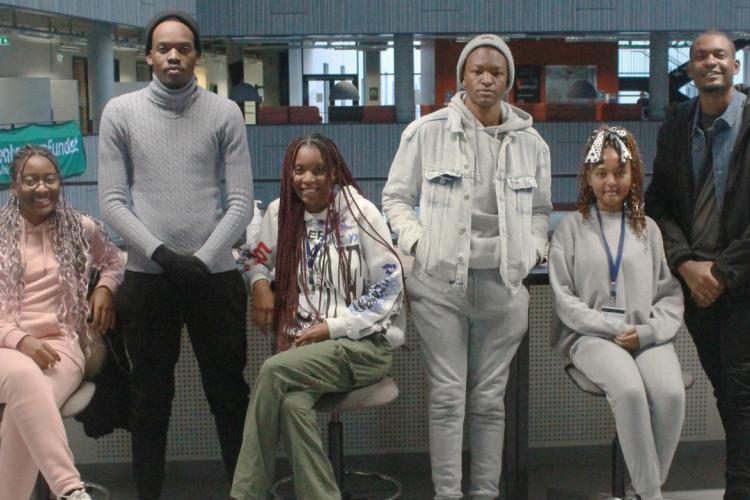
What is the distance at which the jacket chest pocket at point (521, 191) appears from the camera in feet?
10.4

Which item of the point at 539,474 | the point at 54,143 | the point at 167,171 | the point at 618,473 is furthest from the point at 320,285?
the point at 54,143

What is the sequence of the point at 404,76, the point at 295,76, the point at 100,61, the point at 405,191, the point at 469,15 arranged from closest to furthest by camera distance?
1. the point at 405,191
2. the point at 100,61
3. the point at 469,15
4. the point at 404,76
5. the point at 295,76

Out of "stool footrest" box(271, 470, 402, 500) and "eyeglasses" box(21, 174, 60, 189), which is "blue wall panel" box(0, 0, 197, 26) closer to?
"eyeglasses" box(21, 174, 60, 189)

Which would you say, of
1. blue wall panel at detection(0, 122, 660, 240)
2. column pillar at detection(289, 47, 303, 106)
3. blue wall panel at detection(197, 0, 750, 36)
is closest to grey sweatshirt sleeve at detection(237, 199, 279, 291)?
blue wall panel at detection(0, 122, 660, 240)

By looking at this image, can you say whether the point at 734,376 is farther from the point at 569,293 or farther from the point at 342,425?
the point at 342,425

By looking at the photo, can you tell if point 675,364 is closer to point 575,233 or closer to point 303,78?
point 575,233

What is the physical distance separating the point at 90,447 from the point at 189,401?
0.46 m

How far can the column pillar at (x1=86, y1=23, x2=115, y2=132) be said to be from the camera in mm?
16328

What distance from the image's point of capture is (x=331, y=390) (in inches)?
120

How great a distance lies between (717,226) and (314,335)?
1.41 m

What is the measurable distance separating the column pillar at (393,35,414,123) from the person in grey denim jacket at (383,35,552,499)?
15.3m

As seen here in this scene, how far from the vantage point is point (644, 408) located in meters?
3.08

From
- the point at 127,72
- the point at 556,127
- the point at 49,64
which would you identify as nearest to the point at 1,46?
the point at 49,64

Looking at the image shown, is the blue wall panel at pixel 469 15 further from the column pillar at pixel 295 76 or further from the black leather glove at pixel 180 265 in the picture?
the black leather glove at pixel 180 265
